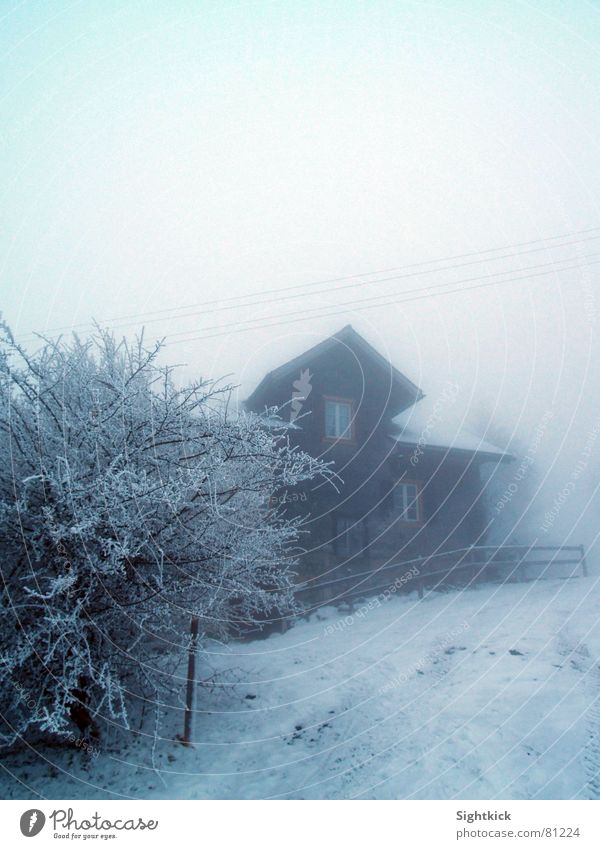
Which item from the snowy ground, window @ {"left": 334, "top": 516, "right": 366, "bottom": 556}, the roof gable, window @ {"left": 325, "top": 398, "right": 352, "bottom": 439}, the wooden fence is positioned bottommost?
the wooden fence

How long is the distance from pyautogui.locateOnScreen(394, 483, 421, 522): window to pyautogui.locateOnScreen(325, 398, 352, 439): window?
282 cm

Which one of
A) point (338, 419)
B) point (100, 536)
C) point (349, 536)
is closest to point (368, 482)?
point (349, 536)

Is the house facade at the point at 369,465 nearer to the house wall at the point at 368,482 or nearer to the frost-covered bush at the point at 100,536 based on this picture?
the house wall at the point at 368,482

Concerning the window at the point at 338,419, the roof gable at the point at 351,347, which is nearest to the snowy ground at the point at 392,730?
the window at the point at 338,419

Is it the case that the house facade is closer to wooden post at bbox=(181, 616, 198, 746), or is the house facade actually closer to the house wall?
the house wall

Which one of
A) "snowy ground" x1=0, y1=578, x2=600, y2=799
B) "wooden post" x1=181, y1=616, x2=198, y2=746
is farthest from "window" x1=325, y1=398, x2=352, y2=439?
"wooden post" x1=181, y1=616, x2=198, y2=746

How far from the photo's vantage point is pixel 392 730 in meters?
5.66

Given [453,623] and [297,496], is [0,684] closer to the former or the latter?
[453,623]

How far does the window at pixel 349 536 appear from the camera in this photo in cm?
1502

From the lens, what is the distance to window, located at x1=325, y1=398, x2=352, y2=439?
1596 cm

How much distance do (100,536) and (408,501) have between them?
13362mm

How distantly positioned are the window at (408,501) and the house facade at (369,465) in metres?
0.04

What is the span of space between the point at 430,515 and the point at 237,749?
40.2ft

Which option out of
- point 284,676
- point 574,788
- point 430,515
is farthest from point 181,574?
point 430,515
